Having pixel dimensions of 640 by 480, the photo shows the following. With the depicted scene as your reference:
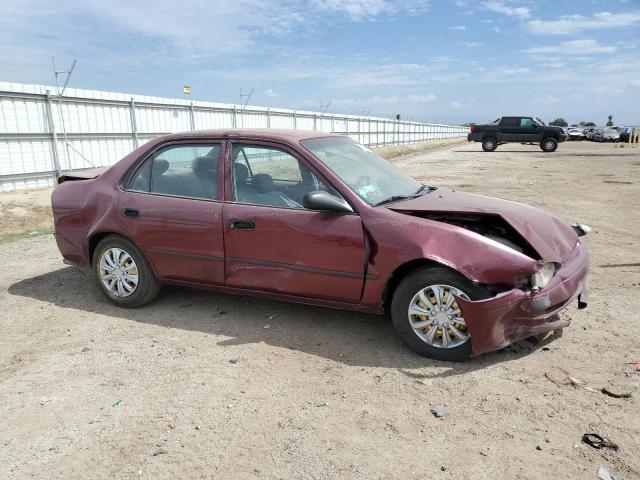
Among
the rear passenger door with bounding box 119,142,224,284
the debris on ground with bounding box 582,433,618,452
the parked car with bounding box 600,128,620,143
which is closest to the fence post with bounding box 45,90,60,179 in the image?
the rear passenger door with bounding box 119,142,224,284

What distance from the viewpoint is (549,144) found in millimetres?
32250

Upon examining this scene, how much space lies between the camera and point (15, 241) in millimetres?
7953

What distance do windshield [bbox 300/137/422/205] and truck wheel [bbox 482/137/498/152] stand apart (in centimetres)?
3113

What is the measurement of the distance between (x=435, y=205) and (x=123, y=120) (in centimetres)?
1448

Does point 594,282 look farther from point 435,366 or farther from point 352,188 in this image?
point 352,188

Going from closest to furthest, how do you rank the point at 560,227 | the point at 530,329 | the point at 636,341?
the point at 530,329, the point at 636,341, the point at 560,227

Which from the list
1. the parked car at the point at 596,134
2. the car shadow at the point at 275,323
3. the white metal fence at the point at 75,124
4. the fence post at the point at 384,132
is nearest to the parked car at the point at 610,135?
the parked car at the point at 596,134

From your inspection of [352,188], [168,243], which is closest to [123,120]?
[168,243]

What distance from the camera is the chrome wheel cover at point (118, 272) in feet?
15.3

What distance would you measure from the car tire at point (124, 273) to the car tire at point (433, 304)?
233 centimetres

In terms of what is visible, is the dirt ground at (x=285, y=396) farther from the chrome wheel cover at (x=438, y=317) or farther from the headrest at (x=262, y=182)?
the headrest at (x=262, y=182)

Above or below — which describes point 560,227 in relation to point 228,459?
above

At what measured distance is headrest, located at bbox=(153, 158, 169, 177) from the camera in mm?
4609

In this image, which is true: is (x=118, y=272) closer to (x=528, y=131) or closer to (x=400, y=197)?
(x=400, y=197)
